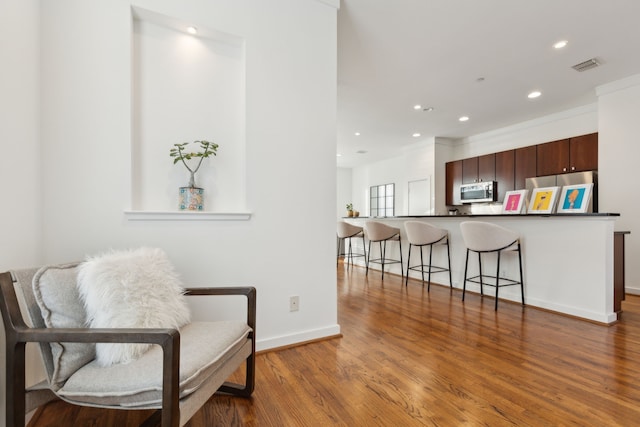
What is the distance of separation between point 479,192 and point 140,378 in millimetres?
6250

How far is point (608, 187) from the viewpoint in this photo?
12.8 ft

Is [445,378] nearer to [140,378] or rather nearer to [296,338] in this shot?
[296,338]

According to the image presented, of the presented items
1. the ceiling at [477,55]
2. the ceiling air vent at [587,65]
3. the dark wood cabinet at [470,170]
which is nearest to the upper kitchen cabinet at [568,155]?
the ceiling at [477,55]

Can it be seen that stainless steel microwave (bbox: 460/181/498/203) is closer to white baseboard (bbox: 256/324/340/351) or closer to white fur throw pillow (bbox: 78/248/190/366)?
white baseboard (bbox: 256/324/340/351)

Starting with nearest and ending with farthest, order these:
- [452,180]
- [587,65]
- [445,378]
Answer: [445,378]
[587,65]
[452,180]

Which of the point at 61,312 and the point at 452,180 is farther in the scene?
the point at 452,180

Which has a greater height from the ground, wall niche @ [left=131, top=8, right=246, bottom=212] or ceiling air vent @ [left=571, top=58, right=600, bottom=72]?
ceiling air vent @ [left=571, top=58, right=600, bottom=72]

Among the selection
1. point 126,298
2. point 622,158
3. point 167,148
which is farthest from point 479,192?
point 126,298

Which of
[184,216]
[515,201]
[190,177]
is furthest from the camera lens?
[515,201]

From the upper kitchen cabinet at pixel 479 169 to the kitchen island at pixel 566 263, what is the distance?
8.89 feet

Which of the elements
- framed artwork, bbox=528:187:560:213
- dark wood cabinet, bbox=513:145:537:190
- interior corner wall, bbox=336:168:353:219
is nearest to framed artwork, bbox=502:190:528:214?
framed artwork, bbox=528:187:560:213

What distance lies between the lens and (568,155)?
181 inches

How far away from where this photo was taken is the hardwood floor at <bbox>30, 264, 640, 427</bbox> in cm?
140

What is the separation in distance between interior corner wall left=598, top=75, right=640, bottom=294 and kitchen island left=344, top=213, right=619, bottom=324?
63.7 inches
